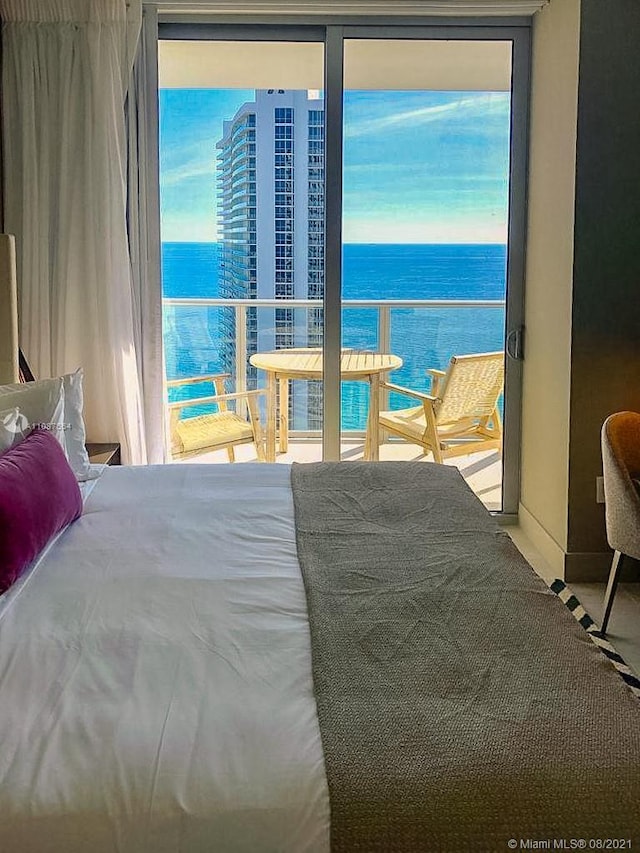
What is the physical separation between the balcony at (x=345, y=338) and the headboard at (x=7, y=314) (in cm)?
121

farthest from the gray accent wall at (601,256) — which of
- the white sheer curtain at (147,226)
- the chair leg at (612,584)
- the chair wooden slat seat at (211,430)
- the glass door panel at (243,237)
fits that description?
the white sheer curtain at (147,226)

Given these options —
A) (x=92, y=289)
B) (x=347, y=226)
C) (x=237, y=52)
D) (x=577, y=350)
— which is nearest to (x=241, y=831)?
(x=577, y=350)

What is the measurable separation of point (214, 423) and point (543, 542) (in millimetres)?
1696

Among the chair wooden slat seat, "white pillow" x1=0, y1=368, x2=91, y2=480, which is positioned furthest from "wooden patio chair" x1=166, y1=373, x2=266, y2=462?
"white pillow" x1=0, y1=368, x2=91, y2=480

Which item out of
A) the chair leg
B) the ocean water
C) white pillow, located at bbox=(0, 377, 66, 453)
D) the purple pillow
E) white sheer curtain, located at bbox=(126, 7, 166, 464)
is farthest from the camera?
the ocean water

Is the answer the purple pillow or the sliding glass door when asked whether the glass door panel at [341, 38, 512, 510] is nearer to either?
the sliding glass door

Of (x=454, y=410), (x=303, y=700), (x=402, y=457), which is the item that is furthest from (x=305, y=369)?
(x=303, y=700)

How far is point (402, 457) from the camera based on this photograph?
4715 millimetres

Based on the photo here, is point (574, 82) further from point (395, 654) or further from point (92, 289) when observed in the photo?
point (395, 654)

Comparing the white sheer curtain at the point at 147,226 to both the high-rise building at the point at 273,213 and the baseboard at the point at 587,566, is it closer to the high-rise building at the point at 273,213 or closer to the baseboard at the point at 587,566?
the high-rise building at the point at 273,213

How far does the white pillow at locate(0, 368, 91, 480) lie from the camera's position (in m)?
2.78

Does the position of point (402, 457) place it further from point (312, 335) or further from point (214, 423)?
point (214, 423)

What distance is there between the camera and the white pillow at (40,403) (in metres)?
2.71

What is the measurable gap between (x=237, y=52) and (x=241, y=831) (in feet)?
12.7
